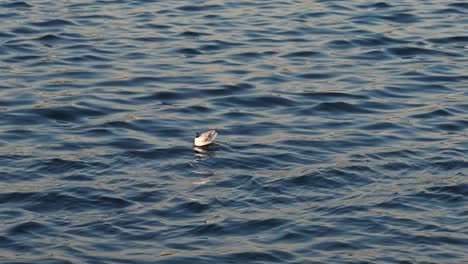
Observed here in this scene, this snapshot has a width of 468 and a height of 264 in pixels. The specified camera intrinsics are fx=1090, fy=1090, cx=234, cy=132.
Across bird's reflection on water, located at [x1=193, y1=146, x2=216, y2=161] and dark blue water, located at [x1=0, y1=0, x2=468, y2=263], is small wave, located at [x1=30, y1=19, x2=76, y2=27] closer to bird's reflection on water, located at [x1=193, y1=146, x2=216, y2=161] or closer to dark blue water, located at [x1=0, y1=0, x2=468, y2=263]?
dark blue water, located at [x1=0, y1=0, x2=468, y2=263]

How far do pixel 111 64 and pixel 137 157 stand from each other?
20.0ft

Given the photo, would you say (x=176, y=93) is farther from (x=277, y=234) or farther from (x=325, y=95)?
(x=277, y=234)

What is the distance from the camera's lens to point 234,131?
21.0 metres

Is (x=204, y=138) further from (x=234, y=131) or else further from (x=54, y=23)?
(x=54, y=23)

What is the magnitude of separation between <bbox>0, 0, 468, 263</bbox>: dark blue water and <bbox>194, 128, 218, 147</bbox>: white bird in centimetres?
15

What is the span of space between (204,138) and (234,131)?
5.24 feet

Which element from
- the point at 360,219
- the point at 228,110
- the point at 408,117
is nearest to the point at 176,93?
the point at 228,110

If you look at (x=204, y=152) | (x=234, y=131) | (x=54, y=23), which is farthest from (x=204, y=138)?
(x=54, y=23)

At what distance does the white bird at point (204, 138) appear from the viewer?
19.5m

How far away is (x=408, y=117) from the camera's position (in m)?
21.8

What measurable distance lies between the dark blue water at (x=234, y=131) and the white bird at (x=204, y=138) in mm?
152

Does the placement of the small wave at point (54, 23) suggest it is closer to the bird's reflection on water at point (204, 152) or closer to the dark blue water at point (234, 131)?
the dark blue water at point (234, 131)

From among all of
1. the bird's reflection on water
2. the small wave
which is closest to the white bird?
the bird's reflection on water

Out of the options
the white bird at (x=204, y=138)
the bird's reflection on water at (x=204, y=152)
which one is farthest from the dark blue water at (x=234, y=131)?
the white bird at (x=204, y=138)
